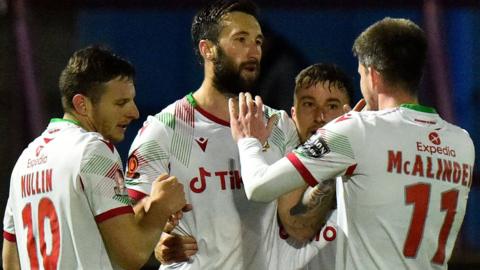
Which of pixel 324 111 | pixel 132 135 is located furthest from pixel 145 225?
pixel 132 135

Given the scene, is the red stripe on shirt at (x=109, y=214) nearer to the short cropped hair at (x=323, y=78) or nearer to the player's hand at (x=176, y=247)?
the player's hand at (x=176, y=247)

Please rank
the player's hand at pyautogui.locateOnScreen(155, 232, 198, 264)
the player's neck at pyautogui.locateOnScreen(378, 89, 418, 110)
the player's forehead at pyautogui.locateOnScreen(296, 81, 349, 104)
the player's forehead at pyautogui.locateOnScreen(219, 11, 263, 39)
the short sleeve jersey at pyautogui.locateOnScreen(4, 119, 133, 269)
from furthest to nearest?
the player's forehead at pyautogui.locateOnScreen(296, 81, 349, 104) → the player's forehead at pyautogui.locateOnScreen(219, 11, 263, 39) → the player's hand at pyautogui.locateOnScreen(155, 232, 198, 264) → the player's neck at pyautogui.locateOnScreen(378, 89, 418, 110) → the short sleeve jersey at pyautogui.locateOnScreen(4, 119, 133, 269)

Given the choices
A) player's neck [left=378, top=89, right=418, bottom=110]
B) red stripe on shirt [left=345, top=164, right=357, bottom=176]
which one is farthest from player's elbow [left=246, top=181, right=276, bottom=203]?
player's neck [left=378, top=89, right=418, bottom=110]

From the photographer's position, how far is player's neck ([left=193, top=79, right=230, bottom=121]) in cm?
419

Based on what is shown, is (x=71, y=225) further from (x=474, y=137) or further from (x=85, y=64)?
(x=474, y=137)

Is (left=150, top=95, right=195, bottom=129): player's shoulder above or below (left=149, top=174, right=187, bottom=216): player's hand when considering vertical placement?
above

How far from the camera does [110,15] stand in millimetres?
6602

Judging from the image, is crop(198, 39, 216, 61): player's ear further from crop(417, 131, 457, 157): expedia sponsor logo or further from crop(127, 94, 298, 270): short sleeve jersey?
crop(417, 131, 457, 157): expedia sponsor logo

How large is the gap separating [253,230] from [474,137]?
2.80 metres

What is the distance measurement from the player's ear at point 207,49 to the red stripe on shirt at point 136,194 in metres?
0.65

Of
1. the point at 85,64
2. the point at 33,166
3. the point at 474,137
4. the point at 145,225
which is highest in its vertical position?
the point at 85,64

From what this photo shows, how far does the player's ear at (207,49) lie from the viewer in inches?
169

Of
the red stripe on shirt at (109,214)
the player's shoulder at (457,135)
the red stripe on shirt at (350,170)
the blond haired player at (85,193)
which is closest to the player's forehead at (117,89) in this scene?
the blond haired player at (85,193)

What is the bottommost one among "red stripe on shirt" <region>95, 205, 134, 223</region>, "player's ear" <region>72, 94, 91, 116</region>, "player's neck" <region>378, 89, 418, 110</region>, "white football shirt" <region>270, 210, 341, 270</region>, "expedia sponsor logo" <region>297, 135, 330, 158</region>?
"white football shirt" <region>270, 210, 341, 270</region>
